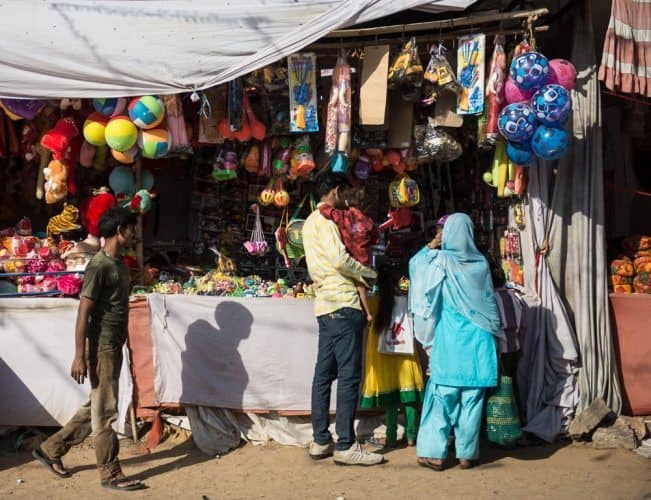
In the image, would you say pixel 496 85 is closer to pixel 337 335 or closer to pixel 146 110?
pixel 337 335

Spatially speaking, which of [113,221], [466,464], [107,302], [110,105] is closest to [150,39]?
[110,105]

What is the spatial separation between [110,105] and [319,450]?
281 cm

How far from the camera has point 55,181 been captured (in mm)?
6004

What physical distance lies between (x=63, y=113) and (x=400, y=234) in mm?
2894

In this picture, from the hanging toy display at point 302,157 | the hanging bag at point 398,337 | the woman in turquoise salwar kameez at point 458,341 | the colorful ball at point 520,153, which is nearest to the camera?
the woman in turquoise salwar kameez at point 458,341

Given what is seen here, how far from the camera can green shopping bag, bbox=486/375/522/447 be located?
5.22 meters

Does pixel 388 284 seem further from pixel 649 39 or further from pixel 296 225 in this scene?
pixel 649 39

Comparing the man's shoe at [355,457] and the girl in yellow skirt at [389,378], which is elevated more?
the girl in yellow skirt at [389,378]

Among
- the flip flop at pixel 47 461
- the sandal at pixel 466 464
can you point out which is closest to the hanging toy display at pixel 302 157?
the sandal at pixel 466 464

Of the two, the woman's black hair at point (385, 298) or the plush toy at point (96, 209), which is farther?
the plush toy at point (96, 209)

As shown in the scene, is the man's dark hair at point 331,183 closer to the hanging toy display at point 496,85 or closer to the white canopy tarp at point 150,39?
the white canopy tarp at point 150,39

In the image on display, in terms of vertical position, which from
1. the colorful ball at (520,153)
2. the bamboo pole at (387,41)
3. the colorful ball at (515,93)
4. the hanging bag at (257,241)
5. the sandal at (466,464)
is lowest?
the sandal at (466,464)

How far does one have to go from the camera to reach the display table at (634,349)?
584 centimetres

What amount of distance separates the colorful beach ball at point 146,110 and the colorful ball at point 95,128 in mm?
284
